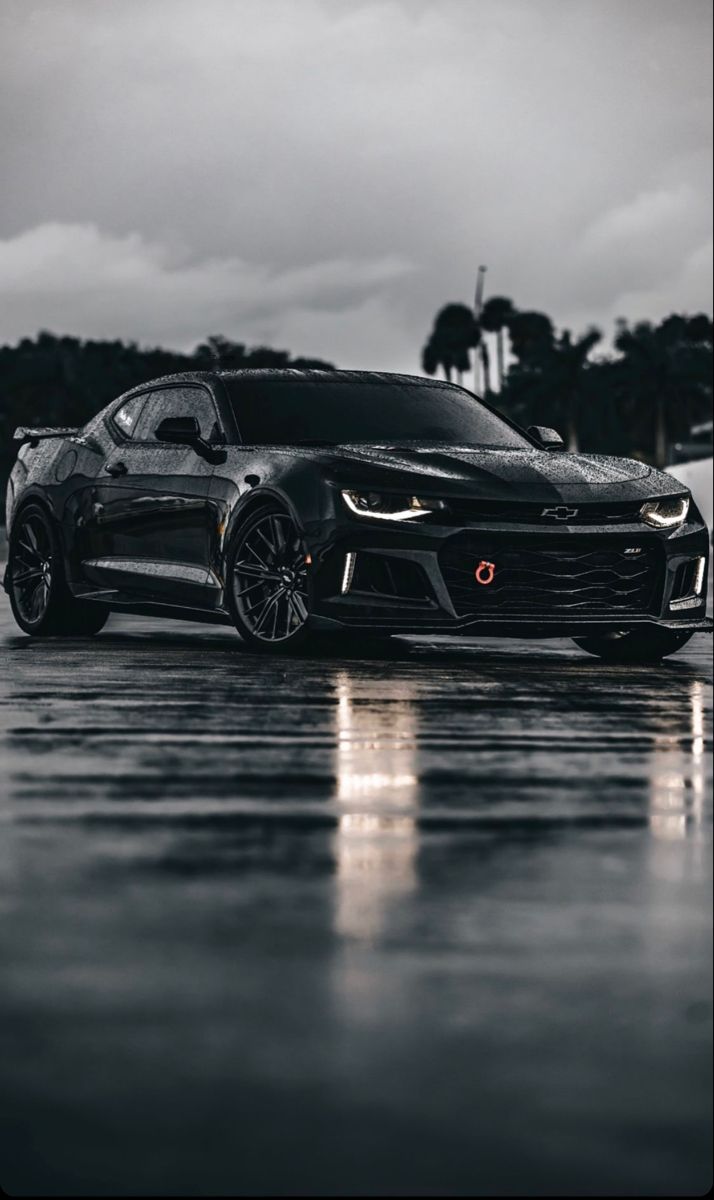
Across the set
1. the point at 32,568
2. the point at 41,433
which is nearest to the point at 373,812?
the point at 32,568

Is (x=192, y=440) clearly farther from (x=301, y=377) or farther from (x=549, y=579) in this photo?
(x=549, y=579)

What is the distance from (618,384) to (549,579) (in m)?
127

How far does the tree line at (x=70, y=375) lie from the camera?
128m

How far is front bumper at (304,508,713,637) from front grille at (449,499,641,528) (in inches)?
1.7

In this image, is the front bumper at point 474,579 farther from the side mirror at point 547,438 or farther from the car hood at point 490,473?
the side mirror at point 547,438

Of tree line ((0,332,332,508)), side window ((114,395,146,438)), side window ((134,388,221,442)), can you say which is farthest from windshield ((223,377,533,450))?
tree line ((0,332,332,508))

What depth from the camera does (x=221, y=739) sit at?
7.91m

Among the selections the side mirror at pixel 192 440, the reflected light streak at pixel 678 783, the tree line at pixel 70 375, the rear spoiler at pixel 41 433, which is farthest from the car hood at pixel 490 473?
the tree line at pixel 70 375

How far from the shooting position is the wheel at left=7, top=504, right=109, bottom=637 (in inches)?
517

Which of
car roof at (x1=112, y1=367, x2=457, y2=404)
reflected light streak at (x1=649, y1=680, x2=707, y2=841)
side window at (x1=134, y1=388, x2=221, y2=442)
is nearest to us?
reflected light streak at (x1=649, y1=680, x2=707, y2=841)

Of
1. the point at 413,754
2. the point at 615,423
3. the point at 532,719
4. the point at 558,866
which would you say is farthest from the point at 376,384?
the point at 615,423

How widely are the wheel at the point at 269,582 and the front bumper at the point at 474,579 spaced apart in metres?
0.20

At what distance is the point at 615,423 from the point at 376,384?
131 m

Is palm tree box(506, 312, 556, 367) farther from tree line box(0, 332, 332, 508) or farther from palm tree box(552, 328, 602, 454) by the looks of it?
tree line box(0, 332, 332, 508)
